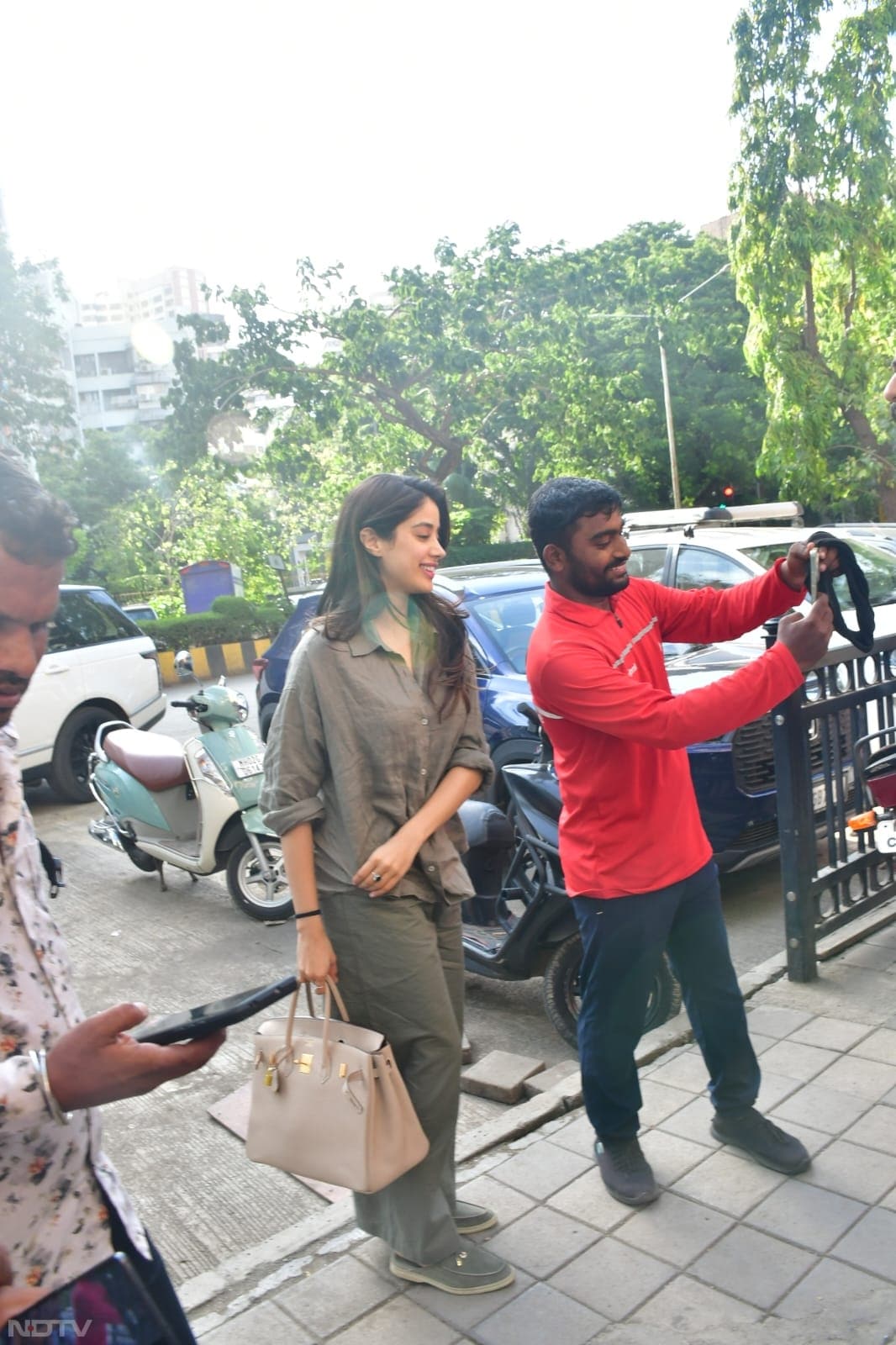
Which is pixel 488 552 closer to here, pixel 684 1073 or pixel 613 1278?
pixel 684 1073

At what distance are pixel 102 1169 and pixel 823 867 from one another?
3380 mm

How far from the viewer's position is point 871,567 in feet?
28.6

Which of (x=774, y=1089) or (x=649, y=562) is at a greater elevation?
(x=649, y=562)

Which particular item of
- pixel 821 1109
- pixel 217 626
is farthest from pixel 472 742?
pixel 217 626

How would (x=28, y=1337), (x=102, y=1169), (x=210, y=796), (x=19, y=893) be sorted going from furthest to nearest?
1. (x=210, y=796)
2. (x=102, y=1169)
3. (x=19, y=893)
4. (x=28, y=1337)

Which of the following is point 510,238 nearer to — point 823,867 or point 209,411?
point 209,411

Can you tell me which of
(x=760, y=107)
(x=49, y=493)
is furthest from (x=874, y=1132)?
(x=760, y=107)

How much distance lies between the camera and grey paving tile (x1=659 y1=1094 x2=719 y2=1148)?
127 inches

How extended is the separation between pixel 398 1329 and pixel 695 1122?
3.72 feet

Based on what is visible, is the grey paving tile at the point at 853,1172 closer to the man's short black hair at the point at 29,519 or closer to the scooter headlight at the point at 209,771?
the man's short black hair at the point at 29,519

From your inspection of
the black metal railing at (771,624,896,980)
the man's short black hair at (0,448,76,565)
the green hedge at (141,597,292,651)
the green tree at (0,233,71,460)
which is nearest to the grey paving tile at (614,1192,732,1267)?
the black metal railing at (771,624,896,980)

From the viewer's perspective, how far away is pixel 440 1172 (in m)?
2.66

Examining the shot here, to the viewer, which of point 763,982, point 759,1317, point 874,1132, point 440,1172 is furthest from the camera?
point 763,982

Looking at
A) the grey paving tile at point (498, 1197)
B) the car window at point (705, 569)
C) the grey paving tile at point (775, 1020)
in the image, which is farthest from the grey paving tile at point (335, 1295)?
the car window at point (705, 569)
